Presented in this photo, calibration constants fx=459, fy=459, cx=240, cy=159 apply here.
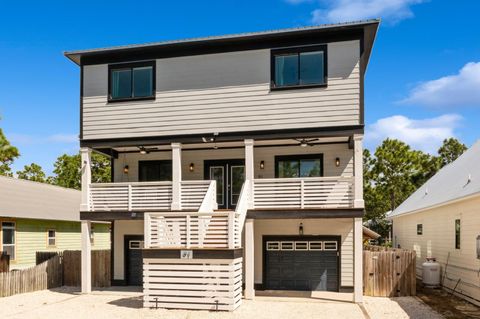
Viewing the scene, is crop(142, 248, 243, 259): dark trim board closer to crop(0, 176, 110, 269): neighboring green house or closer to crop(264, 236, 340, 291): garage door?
crop(264, 236, 340, 291): garage door

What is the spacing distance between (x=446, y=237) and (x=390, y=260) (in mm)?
3993

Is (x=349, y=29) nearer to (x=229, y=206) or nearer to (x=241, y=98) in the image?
(x=241, y=98)

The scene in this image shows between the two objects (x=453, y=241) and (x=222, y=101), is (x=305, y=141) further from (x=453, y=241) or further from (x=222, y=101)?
(x=453, y=241)

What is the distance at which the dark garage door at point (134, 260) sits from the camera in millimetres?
19156

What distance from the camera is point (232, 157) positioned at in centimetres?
1881

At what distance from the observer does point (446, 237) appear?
18891mm

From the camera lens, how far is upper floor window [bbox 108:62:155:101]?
17.5m

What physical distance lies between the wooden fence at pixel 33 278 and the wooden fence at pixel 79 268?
0.91 ft

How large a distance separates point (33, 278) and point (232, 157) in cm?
906

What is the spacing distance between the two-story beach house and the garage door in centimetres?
4

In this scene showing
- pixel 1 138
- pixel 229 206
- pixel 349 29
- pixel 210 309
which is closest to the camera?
pixel 210 309

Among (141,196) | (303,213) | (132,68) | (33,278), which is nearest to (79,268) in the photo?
(33,278)

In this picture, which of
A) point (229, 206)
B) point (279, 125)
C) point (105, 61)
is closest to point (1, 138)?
point (105, 61)

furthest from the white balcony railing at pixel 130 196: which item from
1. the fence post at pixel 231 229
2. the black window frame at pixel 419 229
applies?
the black window frame at pixel 419 229
